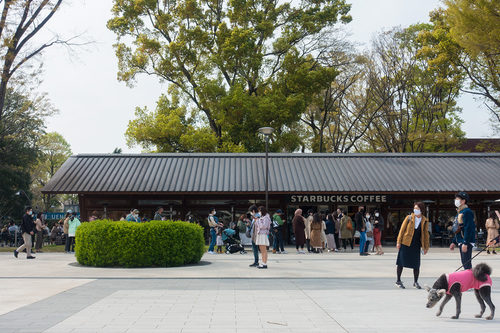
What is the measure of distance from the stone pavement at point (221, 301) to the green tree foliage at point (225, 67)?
2075 cm

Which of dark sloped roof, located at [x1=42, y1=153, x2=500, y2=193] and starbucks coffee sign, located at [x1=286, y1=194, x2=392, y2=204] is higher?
dark sloped roof, located at [x1=42, y1=153, x2=500, y2=193]

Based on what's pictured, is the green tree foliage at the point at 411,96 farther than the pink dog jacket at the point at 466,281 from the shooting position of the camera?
Yes

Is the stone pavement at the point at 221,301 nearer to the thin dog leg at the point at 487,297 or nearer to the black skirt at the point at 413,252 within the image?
the thin dog leg at the point at 487,297

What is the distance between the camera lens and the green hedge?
46.0 feet

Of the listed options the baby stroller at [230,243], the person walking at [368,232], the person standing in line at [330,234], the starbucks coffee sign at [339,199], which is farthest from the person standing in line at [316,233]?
the starbucks coffee sign at [339,199]

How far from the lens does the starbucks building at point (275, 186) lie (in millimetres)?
24828

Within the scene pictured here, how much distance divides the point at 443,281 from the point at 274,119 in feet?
89.6

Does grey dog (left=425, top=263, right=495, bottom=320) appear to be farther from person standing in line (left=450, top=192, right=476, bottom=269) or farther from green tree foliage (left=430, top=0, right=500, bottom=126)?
green tree foliage (left=430, top=0, right=500, bottom=126)

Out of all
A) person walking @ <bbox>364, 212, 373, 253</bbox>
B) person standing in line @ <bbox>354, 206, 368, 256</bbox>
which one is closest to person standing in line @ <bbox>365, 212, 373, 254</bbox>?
person walking @ <bbox>364, 212, 373, 253</bbox>

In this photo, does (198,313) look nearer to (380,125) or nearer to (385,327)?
(385,327)

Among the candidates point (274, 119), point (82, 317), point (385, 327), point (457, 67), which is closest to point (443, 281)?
point (385, 327)

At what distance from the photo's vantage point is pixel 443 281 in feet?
23.7

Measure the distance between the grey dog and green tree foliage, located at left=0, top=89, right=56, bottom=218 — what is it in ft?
127

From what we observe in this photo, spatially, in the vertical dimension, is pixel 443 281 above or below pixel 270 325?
above
